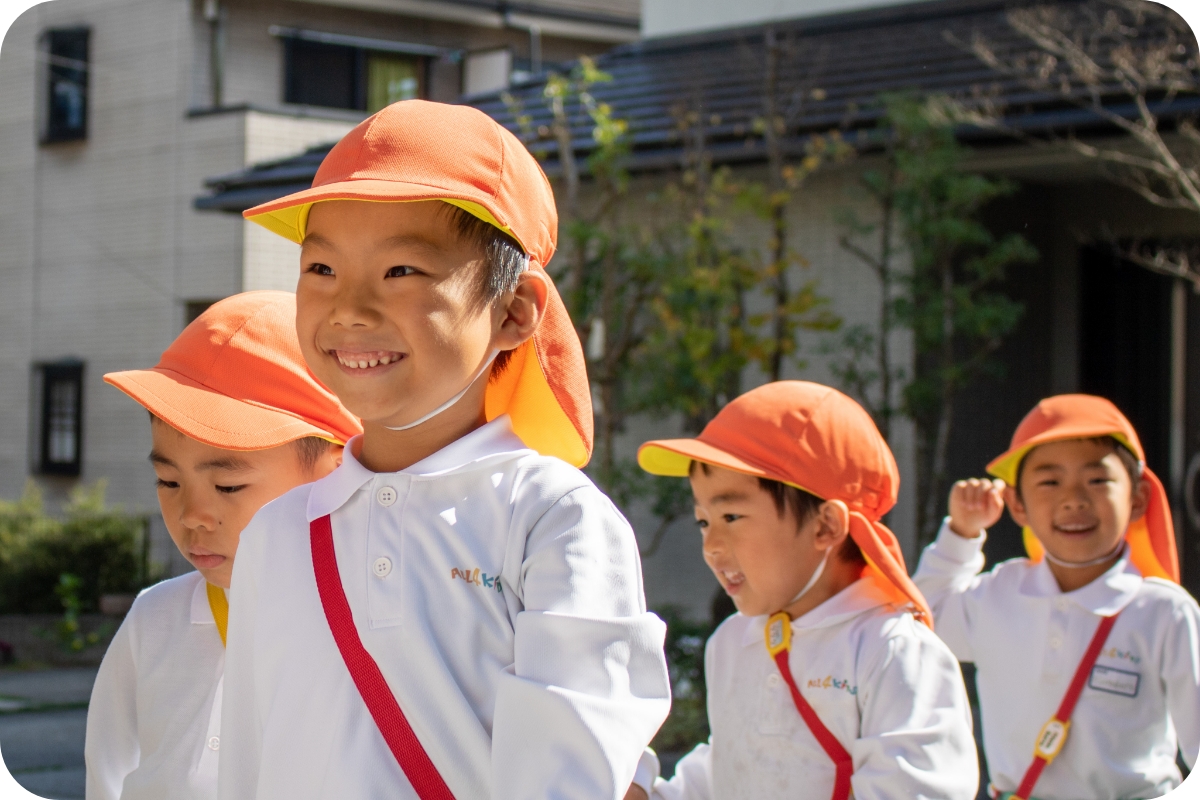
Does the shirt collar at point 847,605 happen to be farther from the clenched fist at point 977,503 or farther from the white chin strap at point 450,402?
the white chin strap at point 450,402

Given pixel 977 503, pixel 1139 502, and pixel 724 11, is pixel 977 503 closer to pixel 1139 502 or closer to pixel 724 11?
pixel 1139 502

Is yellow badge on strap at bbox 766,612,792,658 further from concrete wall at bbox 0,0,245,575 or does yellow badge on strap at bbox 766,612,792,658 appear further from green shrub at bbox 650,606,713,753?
concrete wall at bbox 0,0,245,575

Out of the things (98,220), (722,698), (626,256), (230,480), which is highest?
(98,220)

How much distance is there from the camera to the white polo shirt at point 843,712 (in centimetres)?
234

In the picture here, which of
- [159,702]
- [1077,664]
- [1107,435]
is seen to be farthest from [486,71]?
[159,702]

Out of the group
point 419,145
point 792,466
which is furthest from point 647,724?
point 792,466

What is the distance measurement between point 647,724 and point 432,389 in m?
0.49

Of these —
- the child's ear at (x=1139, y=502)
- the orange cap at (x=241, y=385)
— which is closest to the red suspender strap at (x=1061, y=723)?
the child's ear at (x=1139, y=502)

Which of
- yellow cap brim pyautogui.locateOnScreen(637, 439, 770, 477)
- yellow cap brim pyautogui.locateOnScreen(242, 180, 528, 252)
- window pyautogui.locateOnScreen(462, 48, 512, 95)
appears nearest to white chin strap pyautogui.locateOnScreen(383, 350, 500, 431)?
yellow cap brim pyautogui.locateOnScreen(242, 180, 528, 252)

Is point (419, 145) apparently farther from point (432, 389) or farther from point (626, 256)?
point (626, 256)

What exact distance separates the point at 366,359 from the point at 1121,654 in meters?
2.71

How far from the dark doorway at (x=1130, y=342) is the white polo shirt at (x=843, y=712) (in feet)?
23.2

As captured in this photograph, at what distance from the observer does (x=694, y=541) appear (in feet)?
28.9

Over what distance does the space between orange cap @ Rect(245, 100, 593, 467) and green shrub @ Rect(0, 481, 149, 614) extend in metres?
9.59
